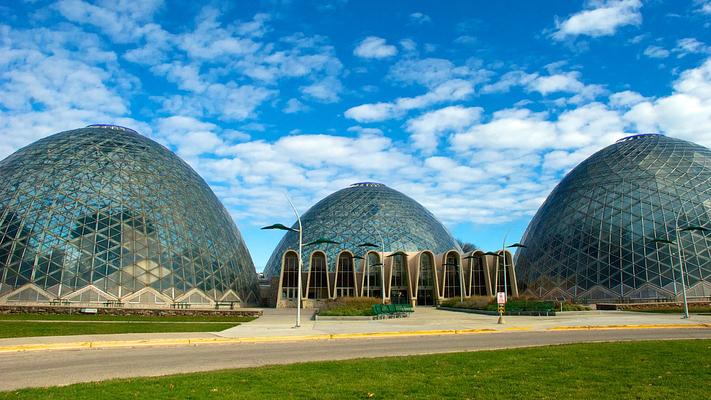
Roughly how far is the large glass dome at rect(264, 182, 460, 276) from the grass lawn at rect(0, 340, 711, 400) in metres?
62.6

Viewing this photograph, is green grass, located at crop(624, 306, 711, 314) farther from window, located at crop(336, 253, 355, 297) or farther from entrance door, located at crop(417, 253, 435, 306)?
window, located at crop(336, 253, 355, 297)

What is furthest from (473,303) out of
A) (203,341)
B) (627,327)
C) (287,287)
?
(203,341)

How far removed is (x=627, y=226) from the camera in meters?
60.8

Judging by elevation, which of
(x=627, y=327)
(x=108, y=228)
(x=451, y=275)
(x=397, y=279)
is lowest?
(x=627, y=327)

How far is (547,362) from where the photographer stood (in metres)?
13.4

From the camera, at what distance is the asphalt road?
41.6 ft

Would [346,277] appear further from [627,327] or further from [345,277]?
[627,327]

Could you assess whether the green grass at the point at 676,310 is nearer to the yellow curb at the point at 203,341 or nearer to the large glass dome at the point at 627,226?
the large glass dome at the point at 627,226

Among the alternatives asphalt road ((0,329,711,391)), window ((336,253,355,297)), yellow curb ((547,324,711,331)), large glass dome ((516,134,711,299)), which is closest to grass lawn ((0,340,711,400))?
asphalt road ((0,329,711,391))

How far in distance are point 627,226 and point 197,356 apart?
5911 cm

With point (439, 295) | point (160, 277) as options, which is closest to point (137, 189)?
point (160, 277)

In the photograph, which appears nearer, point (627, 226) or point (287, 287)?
point (627, 226)

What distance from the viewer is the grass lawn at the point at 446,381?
9.44 metres

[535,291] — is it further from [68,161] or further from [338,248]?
[68,161]
